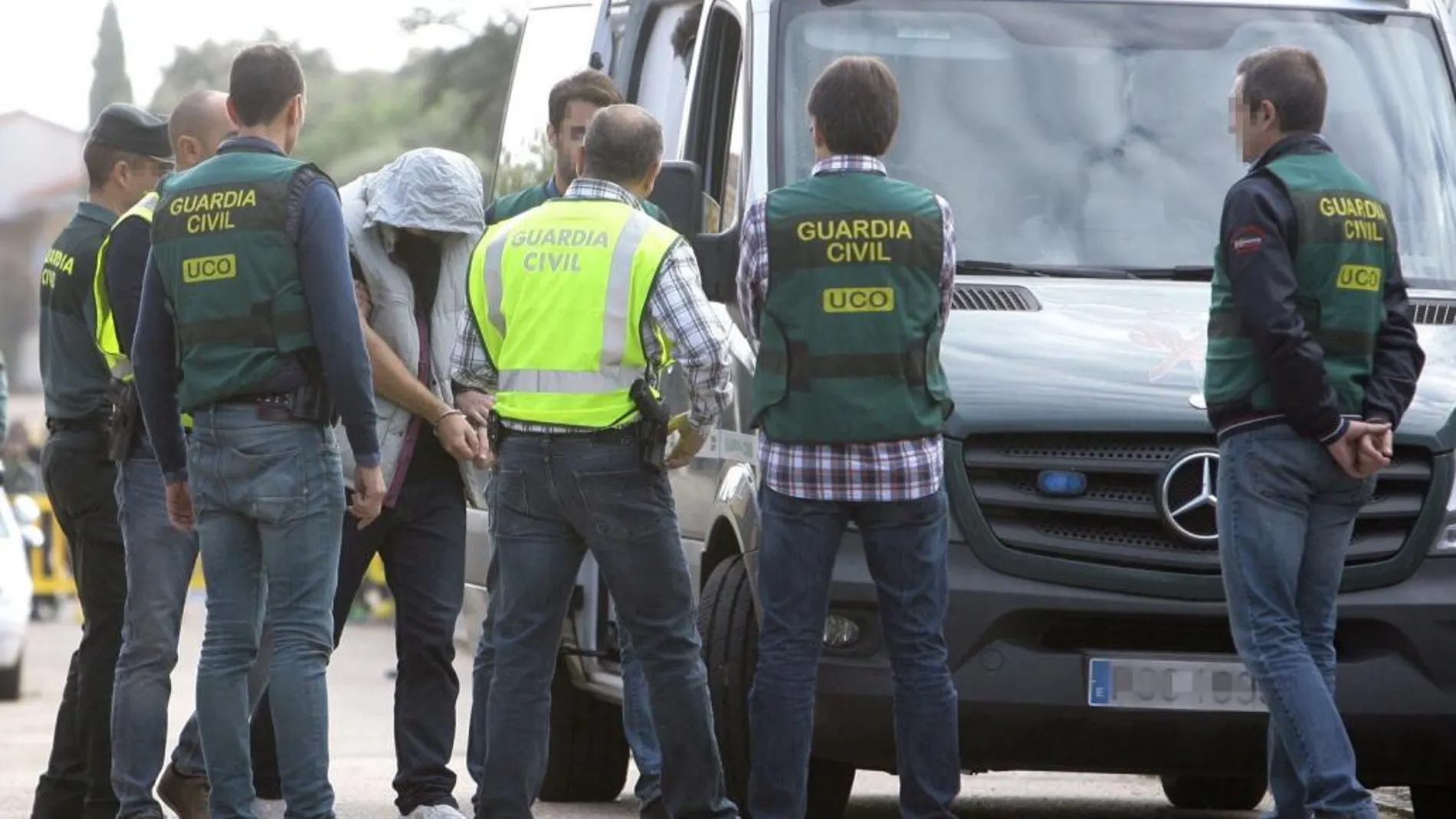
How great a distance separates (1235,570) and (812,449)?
0.99m

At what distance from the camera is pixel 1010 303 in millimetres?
7855

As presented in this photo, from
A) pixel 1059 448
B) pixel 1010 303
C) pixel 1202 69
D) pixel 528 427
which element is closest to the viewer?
pixel 528 427

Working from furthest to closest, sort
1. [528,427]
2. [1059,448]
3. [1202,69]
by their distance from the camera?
[1202,69] < [1059,448] < [528,427]

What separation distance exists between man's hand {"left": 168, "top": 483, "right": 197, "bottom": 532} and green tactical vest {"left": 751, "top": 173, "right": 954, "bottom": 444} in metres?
1.41

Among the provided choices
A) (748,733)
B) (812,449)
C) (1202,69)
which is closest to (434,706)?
(748,733)

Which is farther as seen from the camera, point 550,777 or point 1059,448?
point 550,777

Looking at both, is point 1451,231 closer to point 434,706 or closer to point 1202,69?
point 1202,69

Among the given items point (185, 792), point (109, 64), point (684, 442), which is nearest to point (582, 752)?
point (185, 792)

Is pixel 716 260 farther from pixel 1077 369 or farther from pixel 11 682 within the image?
pixel 11 682

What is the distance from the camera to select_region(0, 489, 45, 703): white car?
19.3 metres

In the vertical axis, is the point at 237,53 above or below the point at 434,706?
above

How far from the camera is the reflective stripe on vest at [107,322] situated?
7715 mm

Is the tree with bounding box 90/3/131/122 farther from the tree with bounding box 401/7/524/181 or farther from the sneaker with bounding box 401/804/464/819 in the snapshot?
the sneaker with bounding box 401/804/464/819

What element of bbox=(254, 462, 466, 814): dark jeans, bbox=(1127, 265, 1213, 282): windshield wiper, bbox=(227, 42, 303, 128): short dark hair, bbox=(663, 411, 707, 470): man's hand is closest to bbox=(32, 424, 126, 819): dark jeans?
bbox=(254, 462, 466, 814): dark jeans
